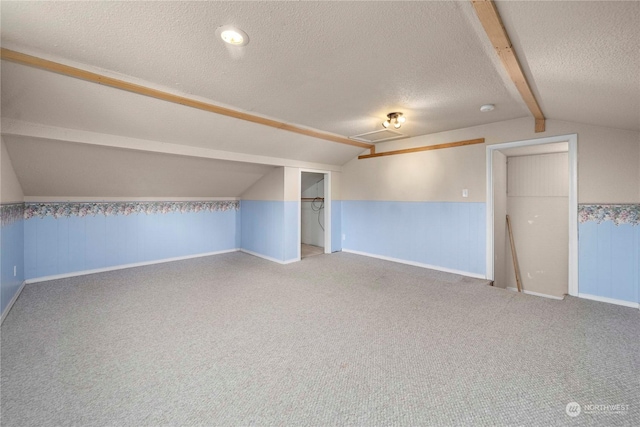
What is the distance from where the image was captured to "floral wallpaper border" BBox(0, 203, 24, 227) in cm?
265

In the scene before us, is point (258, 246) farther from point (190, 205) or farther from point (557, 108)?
point (557, 108)

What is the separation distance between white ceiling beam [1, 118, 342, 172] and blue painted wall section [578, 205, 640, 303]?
4.23 metres

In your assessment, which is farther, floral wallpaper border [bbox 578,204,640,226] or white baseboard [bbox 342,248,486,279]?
white baseboard [bbox 342,248,486,279]

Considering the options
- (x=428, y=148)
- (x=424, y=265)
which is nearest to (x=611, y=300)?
(x=424, y=265)

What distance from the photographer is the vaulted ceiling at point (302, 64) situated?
1.45 meters

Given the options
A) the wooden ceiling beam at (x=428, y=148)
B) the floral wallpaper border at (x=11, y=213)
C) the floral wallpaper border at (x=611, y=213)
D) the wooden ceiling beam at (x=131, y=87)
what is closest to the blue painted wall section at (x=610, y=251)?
the floral wallpaper border at (x=611, y=213)

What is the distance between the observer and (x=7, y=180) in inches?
113

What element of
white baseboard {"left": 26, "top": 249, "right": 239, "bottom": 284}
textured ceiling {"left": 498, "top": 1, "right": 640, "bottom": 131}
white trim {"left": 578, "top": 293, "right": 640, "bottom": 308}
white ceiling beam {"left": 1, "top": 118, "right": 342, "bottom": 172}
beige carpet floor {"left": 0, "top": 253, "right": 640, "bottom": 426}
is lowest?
beige carpet floor {"left": 0, "top": 253, "right": 640, "bottom": 426}

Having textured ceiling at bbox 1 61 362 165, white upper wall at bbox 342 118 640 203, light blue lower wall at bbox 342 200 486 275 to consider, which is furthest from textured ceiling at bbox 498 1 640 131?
textured ceiling at bbox 1 61 362 165

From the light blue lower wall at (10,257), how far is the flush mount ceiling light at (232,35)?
2.90 m

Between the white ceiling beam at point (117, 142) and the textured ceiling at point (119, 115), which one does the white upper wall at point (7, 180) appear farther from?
the textured ceiling at point (119, 115)

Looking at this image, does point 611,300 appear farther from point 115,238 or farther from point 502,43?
point 115,238

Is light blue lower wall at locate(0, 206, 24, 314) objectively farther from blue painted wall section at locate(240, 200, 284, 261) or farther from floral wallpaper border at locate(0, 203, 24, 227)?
blue painted wall section at locate(240, 200, 284, 261)

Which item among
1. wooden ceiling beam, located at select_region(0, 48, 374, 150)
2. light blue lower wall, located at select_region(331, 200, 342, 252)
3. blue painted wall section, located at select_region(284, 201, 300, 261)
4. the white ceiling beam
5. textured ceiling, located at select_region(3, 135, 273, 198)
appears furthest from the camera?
light blue lower wall, located at select_region(331, 200, 342, 252)
